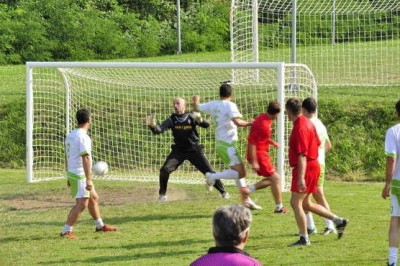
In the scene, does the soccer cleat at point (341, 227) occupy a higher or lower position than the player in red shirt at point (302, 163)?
lower

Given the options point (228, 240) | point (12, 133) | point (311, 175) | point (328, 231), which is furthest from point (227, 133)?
point (12, 133)

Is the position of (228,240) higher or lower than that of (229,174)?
higher

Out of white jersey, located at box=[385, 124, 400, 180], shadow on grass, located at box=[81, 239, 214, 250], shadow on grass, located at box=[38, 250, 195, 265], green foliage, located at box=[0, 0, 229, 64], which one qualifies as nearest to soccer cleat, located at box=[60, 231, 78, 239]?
shadow on grass, located at box=[81, 239, 214, 250]

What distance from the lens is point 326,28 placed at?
25375 millimetres

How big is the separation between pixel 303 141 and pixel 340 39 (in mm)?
14556

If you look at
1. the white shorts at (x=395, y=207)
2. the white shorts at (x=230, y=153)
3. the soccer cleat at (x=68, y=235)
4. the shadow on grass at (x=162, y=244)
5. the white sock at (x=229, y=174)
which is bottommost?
the shadow on grass at (x=162, y=244)

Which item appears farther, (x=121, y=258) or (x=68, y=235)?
(x=68, y=235)

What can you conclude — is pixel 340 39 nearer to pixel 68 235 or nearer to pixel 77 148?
pixel 77 148

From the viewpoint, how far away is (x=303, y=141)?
36.1ft

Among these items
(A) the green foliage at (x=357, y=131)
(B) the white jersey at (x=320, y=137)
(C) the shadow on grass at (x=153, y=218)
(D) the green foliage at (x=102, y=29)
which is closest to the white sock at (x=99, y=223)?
(C) the shadow on grass at (x=153, y=218)

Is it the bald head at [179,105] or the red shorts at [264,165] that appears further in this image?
the bald head at [179,105]

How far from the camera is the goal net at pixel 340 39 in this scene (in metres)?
23.9

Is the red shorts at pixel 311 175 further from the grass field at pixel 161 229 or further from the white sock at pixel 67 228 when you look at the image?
the white sock at pixel 67 228

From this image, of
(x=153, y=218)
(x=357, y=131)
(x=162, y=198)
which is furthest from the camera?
(x=357, y=131)
